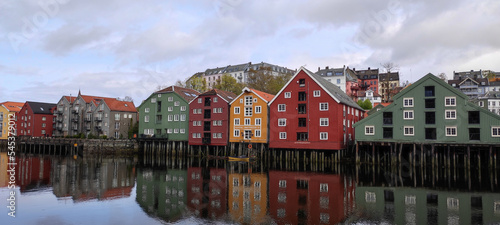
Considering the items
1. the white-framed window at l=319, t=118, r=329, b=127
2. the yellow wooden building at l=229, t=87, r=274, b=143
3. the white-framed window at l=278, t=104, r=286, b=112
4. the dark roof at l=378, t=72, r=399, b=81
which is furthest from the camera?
the dark roof at l=378, t=72, r=399, b=81

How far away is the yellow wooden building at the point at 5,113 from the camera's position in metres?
100

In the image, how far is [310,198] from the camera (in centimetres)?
2544

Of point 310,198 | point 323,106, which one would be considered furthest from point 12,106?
point 310,198

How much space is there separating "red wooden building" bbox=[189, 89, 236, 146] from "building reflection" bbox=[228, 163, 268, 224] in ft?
69.9

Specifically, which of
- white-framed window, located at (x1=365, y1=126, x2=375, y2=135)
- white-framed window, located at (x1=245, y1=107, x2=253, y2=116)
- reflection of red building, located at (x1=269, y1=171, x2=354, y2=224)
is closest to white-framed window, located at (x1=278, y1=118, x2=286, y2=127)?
white-framed window, located at (x1=245, y1=107, x2=253, y2=116)

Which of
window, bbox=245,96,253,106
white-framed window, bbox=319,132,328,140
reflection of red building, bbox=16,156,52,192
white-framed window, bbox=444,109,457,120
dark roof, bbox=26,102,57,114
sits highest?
dark roof, bbox=26,102,57,114

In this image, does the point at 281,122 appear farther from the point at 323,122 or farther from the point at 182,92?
the point at 182,92

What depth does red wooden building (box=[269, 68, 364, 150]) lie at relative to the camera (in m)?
49.9

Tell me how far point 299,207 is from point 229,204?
453cm

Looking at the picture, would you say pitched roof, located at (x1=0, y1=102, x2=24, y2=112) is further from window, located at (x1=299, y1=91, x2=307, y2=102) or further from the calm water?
window, located at (x1=299, y1=91, x2=307, y2=102)

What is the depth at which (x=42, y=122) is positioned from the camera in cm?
9375

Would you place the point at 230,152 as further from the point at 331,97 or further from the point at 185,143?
the point at 331,97

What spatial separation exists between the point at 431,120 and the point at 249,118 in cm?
2590

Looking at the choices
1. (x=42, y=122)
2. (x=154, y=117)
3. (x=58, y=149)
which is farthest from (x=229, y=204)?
(x=42, y=122)
